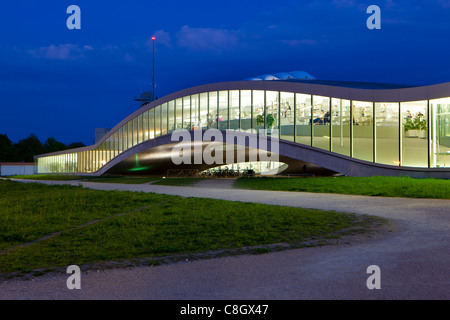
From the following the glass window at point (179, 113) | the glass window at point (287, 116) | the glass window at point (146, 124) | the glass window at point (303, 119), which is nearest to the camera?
the glass window at point (303, 119)

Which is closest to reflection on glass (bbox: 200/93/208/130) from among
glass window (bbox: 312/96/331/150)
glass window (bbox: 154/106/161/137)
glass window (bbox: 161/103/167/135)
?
glass window (bbox: 161/103/167/135)

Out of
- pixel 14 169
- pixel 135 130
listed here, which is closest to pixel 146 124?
pixel 135 130

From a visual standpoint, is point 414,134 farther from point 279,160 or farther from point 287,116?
point 279,160

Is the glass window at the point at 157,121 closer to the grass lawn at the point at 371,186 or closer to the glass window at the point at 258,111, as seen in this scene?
→ the glass window at the point at 258,111

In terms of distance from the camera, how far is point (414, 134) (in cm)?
2383

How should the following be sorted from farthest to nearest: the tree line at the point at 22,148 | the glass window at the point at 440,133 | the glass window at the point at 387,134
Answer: the tree line at the point at 22,148 < the glass window at the point at 387,134 < the glass window at the point at 440,133

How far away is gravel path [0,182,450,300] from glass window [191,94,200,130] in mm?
31733

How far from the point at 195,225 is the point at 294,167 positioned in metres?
32.9

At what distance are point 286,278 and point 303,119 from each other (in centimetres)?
2466

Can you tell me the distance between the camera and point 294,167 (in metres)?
42.2

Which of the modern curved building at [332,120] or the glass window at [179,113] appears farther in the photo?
the glass window at [179,113]

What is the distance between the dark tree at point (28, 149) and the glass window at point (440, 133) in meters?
104

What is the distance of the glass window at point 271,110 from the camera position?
103ft

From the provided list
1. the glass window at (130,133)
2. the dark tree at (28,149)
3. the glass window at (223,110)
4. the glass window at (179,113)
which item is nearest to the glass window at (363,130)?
the glass window at (223,110)
